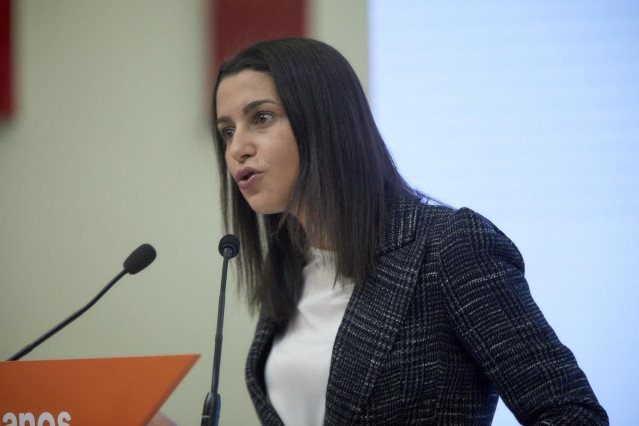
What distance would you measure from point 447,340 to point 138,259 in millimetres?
571

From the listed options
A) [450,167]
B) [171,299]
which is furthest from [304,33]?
[171,299]

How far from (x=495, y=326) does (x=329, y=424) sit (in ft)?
1.14

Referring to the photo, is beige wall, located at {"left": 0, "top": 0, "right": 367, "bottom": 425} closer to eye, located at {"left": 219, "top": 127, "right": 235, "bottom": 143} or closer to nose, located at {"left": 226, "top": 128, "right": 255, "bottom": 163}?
eye, located at {"left": 219, "top": 127, "right": 235, "bottom": 143}

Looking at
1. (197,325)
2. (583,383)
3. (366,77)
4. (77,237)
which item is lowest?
(197,325)

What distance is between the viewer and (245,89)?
1.34 meters

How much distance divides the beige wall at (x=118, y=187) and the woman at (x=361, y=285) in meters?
0.78

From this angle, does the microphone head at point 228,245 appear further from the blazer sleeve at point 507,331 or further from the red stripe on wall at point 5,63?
the red stripe on wall at point 5,63

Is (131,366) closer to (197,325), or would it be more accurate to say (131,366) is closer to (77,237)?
(197,325)

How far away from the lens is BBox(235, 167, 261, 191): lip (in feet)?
4.28

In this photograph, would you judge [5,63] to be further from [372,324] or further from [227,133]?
[372,324]

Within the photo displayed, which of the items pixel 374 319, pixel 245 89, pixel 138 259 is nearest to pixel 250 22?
pixel 245 89

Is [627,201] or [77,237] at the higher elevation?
[627,201]

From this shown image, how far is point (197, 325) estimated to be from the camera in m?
2.24

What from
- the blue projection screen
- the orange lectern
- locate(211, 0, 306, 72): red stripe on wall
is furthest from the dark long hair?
locate(211, 0, 306, 72): red stripe on wall
